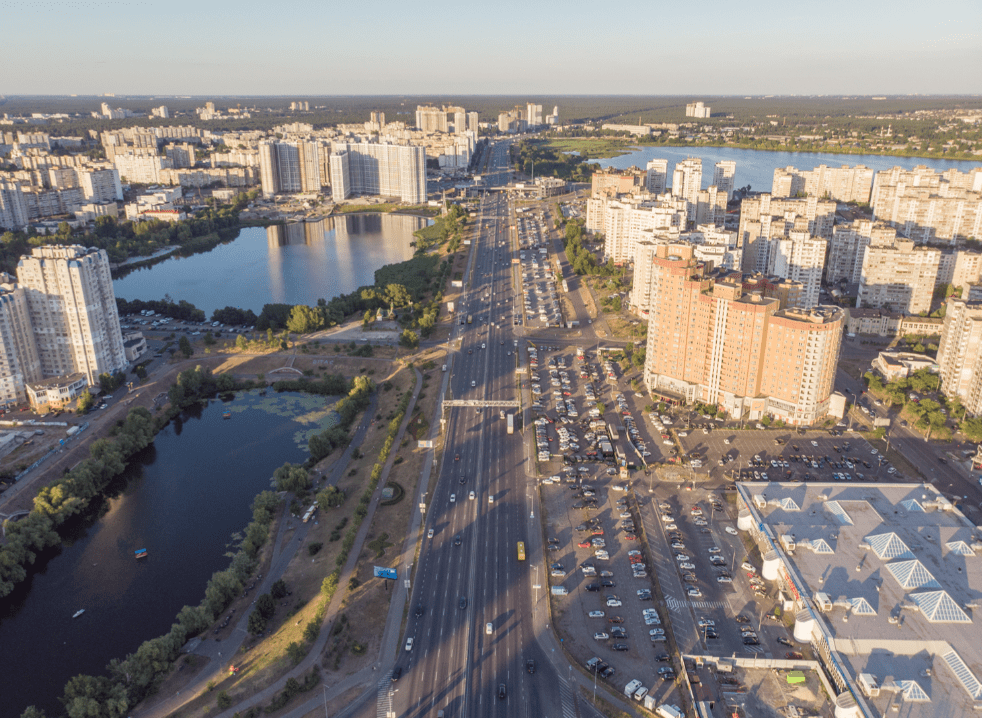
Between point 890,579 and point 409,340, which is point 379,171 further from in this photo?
point 890,579

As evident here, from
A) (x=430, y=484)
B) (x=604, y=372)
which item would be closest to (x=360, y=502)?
(x=430, y=484)

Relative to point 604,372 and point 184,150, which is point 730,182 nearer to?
point 604,372

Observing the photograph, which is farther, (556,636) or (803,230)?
(803,230)

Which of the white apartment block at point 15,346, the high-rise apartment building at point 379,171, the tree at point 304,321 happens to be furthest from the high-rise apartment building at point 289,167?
the white apartment block at point 15,346

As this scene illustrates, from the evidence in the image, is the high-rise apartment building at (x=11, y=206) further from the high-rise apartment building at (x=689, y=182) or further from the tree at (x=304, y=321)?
the high-rise apartment building at (x=689, y=182)

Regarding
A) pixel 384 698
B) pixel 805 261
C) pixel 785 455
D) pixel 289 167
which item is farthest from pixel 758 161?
pixel 384 698

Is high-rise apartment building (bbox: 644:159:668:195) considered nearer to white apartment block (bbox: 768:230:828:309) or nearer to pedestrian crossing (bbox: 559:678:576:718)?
white apartment block (bbox: 768:230:828:309)
